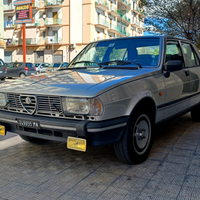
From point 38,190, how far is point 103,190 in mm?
671

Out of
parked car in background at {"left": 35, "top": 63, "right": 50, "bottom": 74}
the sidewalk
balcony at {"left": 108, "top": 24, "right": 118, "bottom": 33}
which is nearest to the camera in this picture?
the sidewalk

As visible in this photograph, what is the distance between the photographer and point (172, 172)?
3.29 m

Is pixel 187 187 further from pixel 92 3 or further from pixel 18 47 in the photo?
pixel 18 47

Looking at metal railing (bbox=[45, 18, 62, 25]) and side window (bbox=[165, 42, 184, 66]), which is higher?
metal railing (bbox=[45, 18, 62, 25])

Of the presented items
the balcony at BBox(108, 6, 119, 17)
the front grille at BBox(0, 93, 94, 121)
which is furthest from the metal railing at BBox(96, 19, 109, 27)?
the front grille at BBox(0, 93, 94, 121)

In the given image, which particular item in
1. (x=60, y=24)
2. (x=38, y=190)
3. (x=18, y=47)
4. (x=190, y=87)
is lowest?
(x=38, y=190)

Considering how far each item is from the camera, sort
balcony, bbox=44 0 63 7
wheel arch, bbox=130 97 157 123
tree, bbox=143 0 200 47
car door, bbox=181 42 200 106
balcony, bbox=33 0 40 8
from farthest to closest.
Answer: balcony, bbox=33 0 40 8, balcony, bbox=44 0 63 7, tree, bbox=143 0 200 47, car door, bbox=181 42 200 106, wheel arch, bbox=130 97 157 123

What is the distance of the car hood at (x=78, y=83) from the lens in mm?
2930

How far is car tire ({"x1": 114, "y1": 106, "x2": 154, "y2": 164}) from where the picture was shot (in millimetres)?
3201

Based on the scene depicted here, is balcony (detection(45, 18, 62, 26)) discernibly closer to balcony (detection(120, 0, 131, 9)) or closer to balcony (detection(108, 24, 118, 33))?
balcony (detection(108, 24, 118, 33))

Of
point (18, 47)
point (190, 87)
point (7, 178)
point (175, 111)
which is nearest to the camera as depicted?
→ point (7, 178)

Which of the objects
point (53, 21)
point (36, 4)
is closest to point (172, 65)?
point (53, 21)

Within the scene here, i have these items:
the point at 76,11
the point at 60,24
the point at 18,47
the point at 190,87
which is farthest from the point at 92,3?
the point at 190,87

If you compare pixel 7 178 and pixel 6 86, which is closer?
pixel 7 178
